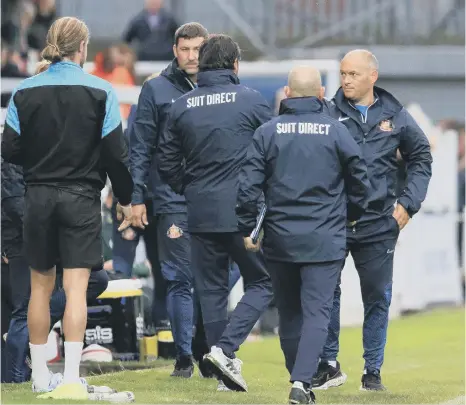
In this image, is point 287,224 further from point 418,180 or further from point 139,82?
point 139,82

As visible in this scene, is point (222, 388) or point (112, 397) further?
point (222, 388)

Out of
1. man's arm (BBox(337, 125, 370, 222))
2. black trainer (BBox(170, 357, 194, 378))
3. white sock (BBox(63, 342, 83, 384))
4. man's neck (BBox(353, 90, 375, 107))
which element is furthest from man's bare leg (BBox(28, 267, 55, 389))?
man's neck (BBox(353, 90, 375, 107))

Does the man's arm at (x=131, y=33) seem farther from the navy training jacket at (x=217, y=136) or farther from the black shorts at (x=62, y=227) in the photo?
the black shorts at (x=62, y=227)

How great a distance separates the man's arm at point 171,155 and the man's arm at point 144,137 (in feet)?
1.80

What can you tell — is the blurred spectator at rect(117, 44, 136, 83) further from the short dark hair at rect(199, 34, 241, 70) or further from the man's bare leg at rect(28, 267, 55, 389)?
the man's bare leg at rect(28, 267, 55, 389)

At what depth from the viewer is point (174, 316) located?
33.2ft

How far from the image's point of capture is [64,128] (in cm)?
841

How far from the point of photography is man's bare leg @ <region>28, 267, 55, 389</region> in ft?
28.5

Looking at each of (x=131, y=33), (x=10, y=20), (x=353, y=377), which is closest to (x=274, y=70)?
(x=131, y=33)

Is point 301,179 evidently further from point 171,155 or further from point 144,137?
point 144,137

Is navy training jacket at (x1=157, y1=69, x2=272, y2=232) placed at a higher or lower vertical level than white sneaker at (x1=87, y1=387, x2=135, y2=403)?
higher

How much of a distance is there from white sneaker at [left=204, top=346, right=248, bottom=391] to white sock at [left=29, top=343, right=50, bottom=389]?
95 centimetres

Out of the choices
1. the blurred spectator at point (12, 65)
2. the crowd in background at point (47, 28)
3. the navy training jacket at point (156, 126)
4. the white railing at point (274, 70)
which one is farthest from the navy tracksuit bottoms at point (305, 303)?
the crowd in background at point (47, 28)

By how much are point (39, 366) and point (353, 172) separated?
7.09 feet
